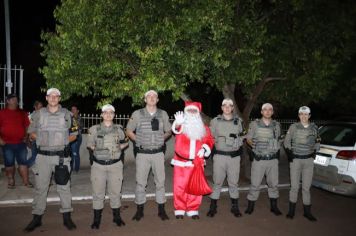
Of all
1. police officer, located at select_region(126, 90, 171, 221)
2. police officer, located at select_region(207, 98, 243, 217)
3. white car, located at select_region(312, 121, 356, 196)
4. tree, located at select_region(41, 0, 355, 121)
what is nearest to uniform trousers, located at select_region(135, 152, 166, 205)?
police officer, located at select_region(126, 90, 171, 221)

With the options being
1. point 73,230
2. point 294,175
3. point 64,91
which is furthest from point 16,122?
point 294,175

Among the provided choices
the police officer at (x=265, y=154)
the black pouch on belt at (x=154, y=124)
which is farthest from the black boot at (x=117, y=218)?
the police officer at (x=265, y=154)

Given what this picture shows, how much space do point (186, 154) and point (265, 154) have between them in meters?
1.51

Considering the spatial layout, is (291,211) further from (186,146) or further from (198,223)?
(186,146)

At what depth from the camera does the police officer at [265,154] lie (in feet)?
23.7

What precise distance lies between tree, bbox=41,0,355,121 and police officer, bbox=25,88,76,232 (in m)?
1.85

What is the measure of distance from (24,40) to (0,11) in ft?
9.73

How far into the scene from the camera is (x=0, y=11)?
20.7 m

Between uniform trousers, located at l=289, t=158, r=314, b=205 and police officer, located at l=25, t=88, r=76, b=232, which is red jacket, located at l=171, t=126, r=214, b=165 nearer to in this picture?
uniform trousers, located at l=289, t=158, r=314, b=205

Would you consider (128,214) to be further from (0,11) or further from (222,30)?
Answer: (0,11)

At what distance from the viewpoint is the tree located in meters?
7.60

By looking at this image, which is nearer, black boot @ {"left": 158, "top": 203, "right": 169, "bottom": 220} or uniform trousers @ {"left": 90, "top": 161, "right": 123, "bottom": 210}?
uniform trousers @ {"left": 90, "top": 161, "right": 123, "bottom": 210}

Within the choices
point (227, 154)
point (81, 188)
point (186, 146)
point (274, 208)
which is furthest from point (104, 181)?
point (274, 208)

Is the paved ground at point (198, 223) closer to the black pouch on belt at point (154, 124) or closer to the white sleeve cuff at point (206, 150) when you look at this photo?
the white sleeve cuff at point (206, 150)
